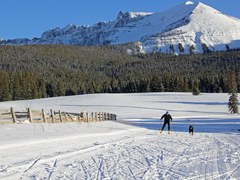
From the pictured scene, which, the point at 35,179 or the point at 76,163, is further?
the point at 76,163

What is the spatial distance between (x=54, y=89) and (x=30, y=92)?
57.0ft

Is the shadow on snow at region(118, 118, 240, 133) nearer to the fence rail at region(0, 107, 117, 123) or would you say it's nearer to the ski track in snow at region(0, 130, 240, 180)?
the fence rail at region(0, 107, 117, 123)

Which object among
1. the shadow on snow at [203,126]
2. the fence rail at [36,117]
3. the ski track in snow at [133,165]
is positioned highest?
the fence rail at [36,117]

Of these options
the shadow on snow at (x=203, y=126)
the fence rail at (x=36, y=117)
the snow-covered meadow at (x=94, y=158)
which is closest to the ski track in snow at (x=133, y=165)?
the snow-covered meadow at (x=94, y=158)

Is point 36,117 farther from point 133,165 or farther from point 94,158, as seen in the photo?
point 133,165

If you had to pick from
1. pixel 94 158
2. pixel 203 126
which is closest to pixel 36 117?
pixel 94 158

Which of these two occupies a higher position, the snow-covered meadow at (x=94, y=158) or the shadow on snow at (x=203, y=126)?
the snow-covered meadow at (x=94, y=158)

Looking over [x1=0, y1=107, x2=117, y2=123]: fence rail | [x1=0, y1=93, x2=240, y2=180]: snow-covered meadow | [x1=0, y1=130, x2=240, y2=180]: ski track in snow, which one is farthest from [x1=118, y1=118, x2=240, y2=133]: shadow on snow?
→ [x1=0, y1=130, x2=240, y2=180]: ski track in snow

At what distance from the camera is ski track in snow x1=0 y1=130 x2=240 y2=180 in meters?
10.6

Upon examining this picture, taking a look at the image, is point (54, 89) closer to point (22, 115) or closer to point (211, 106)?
point (211, 106)

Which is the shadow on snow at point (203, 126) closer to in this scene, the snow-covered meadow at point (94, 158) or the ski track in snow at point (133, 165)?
the snow-covered meadow at point (94, 158)

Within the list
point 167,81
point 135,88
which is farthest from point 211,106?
point 135,88

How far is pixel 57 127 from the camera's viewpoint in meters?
24.2

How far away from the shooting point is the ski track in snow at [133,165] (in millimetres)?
10570
